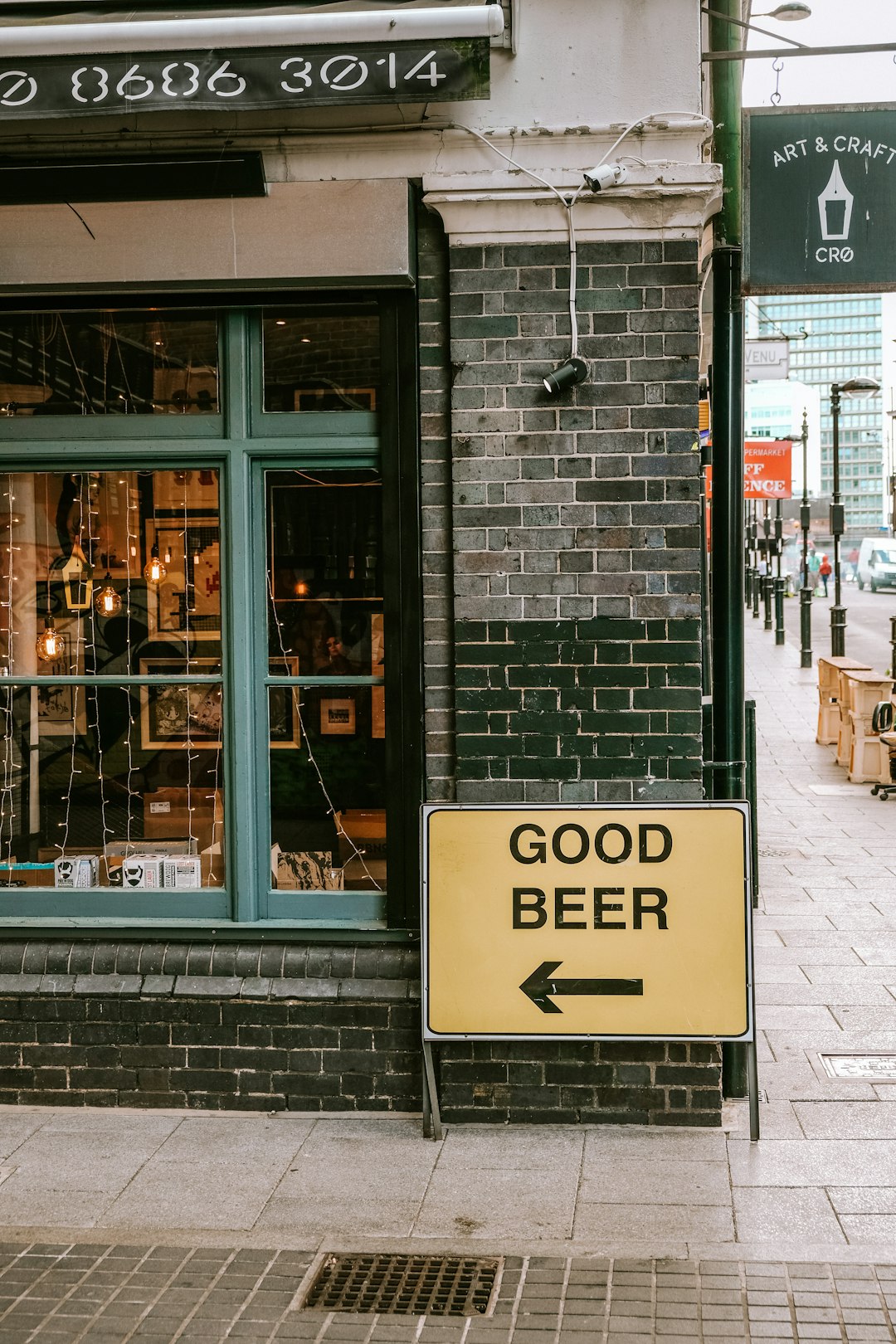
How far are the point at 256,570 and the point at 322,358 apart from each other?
3.13 feet

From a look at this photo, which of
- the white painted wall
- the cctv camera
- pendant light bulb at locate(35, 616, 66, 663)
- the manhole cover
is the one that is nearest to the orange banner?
the manhole cover

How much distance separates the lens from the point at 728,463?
5.96 meters

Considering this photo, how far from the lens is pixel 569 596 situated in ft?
18.8

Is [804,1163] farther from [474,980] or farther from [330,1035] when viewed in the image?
[330,1035]

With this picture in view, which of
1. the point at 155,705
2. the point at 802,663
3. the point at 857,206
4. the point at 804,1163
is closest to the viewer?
the point at 804,1163

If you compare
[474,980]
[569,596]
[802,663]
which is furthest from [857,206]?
[802,663]

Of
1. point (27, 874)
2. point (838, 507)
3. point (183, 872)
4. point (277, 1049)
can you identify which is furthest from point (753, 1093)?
point (838, 507)

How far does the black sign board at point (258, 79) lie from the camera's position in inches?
208

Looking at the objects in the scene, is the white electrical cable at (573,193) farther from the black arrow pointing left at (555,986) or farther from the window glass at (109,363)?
the black arrow pointing left at (555,986)

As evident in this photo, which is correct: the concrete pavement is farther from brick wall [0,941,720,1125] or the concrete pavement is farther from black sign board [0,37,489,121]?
black sign board [0,37,489,121]

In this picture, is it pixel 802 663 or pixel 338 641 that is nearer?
pixel 338 641

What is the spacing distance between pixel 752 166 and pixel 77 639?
3566 mm

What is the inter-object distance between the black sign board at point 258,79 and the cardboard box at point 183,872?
314cm

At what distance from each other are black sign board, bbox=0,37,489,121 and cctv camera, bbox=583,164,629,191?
0.52 meters
